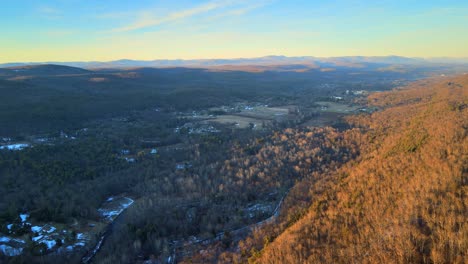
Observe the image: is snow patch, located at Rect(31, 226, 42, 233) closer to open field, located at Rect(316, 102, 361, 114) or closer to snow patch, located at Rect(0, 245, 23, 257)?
snow patch, located at Rect(0, 245, 23, 257)

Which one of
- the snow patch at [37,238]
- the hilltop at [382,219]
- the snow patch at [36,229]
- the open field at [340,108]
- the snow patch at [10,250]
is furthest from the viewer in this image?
the open field at [340,108]

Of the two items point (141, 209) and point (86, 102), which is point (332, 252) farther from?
point (86, 102)

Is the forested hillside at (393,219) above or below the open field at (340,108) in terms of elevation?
above

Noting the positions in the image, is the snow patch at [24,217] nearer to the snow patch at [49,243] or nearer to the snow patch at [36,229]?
the snow patch at [36,229]

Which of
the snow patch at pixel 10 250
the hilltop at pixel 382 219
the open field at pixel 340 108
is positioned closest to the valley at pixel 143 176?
the snow patch at pixel 10 250

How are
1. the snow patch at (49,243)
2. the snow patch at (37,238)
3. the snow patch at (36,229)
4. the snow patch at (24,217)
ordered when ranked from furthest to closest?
the snow patch at (24,217)
the snow patch at (36,229)
the snow patch at (37,238)
the snow patch at (49,243)

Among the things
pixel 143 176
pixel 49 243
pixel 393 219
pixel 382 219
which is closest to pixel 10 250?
pixel 49 243

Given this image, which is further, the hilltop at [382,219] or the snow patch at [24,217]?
the snow patch at [24,217]

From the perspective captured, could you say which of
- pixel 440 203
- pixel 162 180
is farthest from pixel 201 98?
pixel 440 203

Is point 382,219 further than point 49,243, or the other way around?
point 49,243

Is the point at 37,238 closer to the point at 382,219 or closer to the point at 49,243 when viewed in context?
the point at 49,243

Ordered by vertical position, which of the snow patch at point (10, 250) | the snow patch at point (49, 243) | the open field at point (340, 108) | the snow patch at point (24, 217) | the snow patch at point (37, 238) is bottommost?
the snow patch at point (49, 243)
